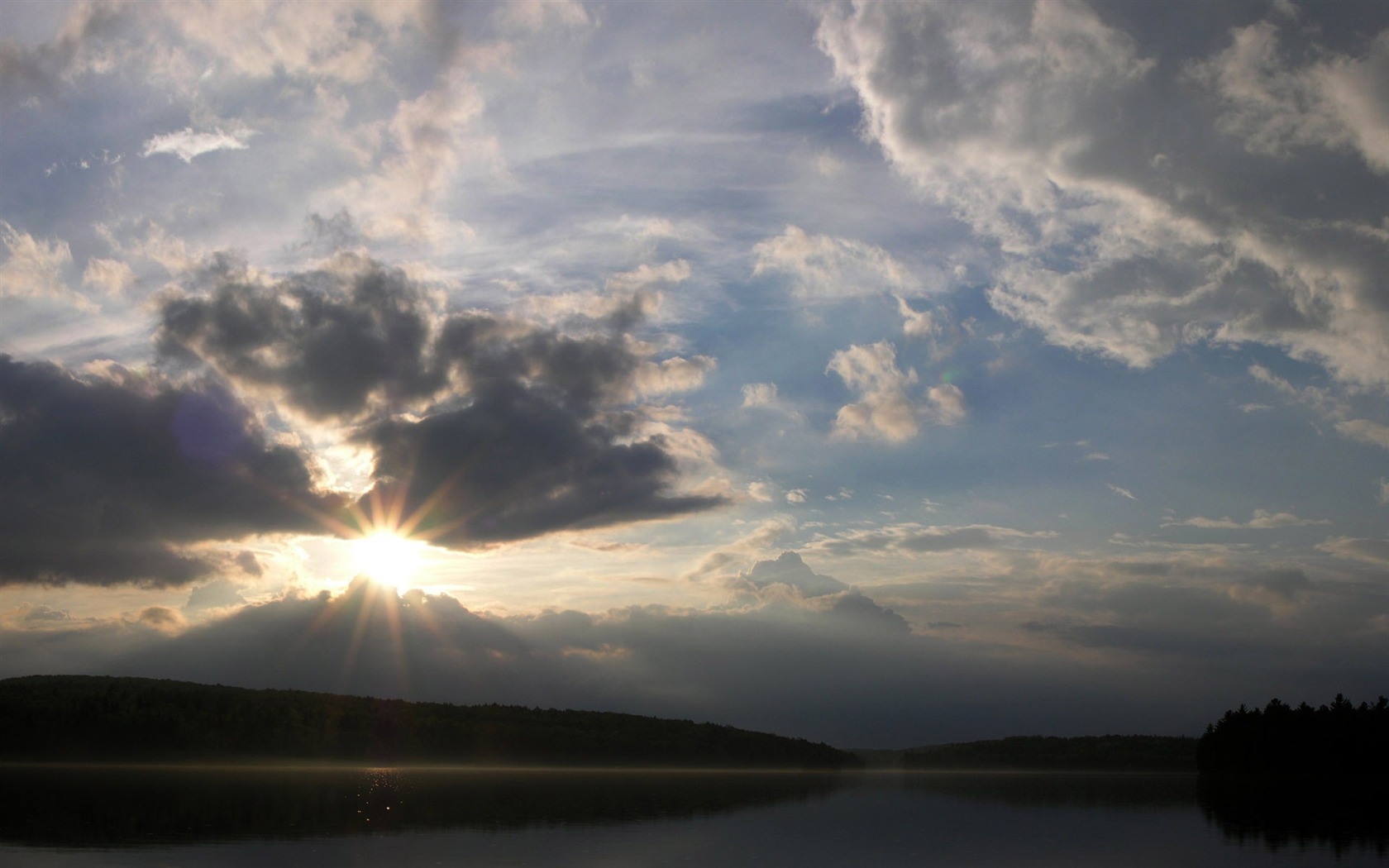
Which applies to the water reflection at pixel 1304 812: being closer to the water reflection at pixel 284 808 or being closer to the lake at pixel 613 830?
the lake at pixel 613 830

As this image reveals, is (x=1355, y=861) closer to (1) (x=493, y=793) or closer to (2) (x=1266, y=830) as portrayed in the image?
(2) (x=1266, y=830)

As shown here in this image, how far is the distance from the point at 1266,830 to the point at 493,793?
74321 mm

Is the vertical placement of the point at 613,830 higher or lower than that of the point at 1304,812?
higher

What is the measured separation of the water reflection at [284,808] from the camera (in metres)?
57.0

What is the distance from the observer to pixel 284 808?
79.1 meters

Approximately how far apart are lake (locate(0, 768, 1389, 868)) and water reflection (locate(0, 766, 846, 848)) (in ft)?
0.94

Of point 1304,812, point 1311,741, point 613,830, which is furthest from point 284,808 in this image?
point 1311,741

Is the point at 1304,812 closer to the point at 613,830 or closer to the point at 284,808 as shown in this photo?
the point at 613,830

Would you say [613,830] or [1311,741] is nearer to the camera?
[613,830]

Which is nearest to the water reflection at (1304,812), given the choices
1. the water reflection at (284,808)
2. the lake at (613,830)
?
the lake at (613,830)

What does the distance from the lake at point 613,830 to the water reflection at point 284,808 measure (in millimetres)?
286

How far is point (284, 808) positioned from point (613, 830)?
30.3m

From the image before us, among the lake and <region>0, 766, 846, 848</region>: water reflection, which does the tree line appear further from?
<region>0, 766, 846, 848</region>: water reflection

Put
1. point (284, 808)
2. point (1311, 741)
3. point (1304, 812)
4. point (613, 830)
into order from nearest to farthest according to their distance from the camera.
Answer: point (613, 830)
point (284, 808)
point (1304, 812)
point (1311, 741)
